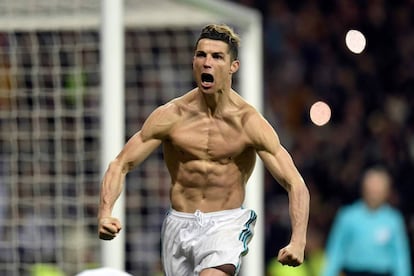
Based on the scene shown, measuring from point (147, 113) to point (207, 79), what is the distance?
5.42 m

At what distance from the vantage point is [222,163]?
253 inches

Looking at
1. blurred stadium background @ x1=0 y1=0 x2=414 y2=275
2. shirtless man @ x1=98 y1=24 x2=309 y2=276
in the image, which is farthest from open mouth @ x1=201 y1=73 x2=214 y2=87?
blurred stadium background @ x1=0 y1=0 x2=414 y2=275

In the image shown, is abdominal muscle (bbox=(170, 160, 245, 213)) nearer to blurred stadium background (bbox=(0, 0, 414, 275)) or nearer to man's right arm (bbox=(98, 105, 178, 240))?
man's right arm (bbox=(98, 105, 178, 240))

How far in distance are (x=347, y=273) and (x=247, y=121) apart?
20.1 feet

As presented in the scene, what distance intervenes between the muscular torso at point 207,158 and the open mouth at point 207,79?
0.24m

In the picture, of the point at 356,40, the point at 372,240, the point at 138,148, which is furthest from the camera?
the point at 356,40

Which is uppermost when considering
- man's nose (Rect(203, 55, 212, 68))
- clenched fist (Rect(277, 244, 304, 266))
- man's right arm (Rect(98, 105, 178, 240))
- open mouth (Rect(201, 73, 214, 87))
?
man's nose (Rect(203, 55, 212, 68))

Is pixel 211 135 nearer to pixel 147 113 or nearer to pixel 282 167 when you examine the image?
pixel 282 167

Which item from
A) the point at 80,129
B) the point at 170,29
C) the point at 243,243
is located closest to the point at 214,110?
the point at 243,243

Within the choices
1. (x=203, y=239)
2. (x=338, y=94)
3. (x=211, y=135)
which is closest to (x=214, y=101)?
(x=211, y=135)

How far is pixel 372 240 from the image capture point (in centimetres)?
1210

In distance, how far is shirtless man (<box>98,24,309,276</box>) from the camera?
20.4 ft

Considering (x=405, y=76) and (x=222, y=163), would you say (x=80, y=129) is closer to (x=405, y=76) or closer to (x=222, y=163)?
(x=222, y=163)

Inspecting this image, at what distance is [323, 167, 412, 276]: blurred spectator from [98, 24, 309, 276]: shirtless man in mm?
5679
